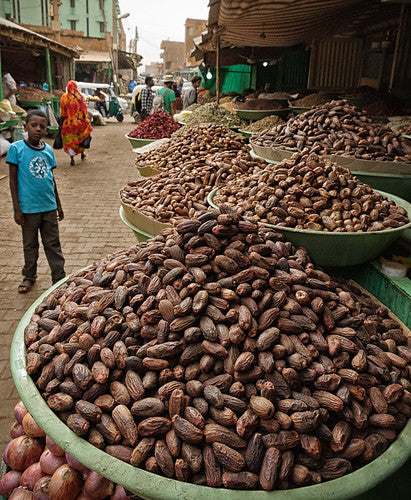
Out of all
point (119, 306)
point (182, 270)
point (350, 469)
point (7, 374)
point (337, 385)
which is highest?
point (182, 270)

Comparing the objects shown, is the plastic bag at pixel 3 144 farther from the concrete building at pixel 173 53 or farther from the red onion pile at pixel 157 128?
the concrete building at pixel 173 53

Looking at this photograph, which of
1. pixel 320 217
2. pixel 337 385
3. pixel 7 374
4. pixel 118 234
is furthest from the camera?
pixel 118 234

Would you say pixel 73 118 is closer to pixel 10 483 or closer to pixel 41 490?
pixel 10 483

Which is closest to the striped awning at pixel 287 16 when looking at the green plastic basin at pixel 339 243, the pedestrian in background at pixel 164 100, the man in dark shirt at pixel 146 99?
the pedestrian in background at pixel 164 100

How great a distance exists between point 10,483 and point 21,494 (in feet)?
0.44

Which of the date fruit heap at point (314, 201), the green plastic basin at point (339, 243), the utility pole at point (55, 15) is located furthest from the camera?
the utility pole at point (55, 15)

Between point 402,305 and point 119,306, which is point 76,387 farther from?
point 402,305

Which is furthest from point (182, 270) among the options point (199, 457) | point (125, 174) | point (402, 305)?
point (125, 174)

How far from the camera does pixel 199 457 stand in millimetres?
1252

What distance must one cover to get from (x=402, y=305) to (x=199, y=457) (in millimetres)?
1416

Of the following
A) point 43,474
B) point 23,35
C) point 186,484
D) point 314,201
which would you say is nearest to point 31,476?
point 43,474

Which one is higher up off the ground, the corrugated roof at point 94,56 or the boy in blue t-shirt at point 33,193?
the corrugated roof at point 94,56

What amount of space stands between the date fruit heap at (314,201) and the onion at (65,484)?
1.45m

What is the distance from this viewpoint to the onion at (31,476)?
174 centimetres
